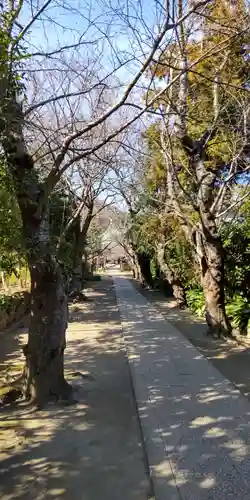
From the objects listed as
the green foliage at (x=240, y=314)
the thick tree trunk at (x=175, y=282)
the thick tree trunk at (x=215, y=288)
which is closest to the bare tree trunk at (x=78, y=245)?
the thick tree trunk at (x=175, y=282)

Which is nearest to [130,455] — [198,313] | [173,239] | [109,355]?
[109,355]

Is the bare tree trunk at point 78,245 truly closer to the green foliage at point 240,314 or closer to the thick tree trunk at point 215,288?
the green foliage at point 240,314

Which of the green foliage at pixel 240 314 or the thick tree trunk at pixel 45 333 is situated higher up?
the thick tree trunk at pixel 45 333

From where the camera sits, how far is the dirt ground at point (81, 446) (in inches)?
141

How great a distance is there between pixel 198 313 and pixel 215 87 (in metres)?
6.99

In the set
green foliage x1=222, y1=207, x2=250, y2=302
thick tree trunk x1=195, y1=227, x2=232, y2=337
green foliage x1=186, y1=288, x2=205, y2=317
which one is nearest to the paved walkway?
thick tree trunk x1=195, y1=227, x2=232, y2=337

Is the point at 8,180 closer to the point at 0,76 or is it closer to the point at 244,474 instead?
the point at 0,76

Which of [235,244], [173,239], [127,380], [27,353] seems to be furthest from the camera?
[173,239]

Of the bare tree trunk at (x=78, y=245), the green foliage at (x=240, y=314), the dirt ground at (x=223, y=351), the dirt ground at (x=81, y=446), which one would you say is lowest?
the dirt ground at (x=223, y=351)

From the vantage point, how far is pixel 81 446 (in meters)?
4.40

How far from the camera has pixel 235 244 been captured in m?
13.1

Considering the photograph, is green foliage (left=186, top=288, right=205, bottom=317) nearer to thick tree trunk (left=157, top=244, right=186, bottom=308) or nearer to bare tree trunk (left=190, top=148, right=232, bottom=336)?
thick tree trunk (left=157, top=244, right=186, bottom=308)

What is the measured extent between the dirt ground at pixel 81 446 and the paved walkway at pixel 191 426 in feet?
0.60

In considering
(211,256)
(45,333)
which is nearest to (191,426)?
(45,333)
